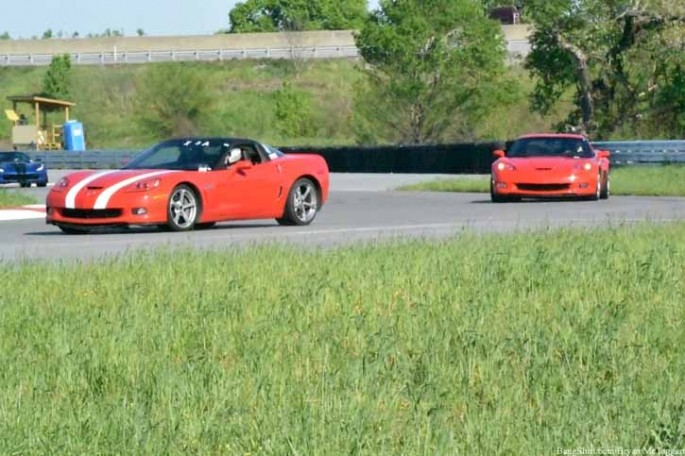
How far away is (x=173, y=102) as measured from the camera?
7388cm

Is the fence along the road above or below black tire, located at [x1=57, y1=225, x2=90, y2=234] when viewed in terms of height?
below

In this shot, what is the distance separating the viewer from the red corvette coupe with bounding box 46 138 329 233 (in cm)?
1822

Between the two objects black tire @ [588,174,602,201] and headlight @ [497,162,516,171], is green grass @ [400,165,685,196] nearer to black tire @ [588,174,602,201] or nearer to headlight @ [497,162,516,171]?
black tire @ [588,174,602,201]

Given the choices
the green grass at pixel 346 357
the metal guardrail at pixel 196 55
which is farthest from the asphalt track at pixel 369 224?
the metal guardrail at pixel 196 55

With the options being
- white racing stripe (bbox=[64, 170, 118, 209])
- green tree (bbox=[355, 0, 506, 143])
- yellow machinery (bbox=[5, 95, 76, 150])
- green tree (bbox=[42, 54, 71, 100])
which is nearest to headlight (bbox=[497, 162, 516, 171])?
white racing stripe (bbox=[64, 170, 118, 209])

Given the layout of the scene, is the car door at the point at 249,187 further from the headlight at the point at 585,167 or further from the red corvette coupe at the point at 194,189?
the headlight at the point at 585,167

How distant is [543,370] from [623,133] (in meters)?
42.4

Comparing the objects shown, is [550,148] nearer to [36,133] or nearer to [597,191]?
[597,191]

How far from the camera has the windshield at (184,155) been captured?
19.3m

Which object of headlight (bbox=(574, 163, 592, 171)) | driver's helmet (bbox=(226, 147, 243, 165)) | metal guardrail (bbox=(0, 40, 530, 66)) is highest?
metal guardrail (bbox=(0, 40, 530, 66))

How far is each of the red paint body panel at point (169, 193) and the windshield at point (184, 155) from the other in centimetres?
26

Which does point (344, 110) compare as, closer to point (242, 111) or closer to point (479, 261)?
point (242, 111)

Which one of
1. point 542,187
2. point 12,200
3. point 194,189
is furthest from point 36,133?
point 194,189

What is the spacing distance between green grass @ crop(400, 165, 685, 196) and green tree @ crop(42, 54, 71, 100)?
53138 mm
